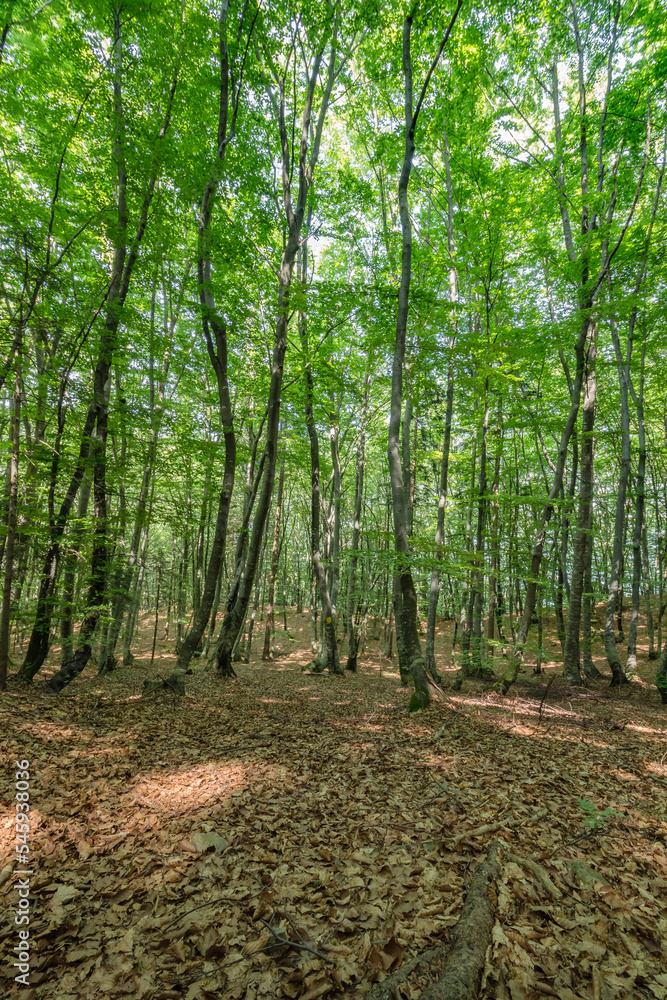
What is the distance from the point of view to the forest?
2596mm

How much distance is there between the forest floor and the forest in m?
0.03

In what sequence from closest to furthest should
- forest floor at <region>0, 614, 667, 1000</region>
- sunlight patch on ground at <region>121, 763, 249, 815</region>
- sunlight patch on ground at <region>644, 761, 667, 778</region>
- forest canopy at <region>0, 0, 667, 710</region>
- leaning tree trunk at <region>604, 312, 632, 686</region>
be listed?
forest floor at <region>0, 614, 667, 1000</region>, sunlight patch on ground at <region>121, 763, 249, 815</region>, sunlight patch on ground at <region>644, 761, 667, 778</region>, forest canopy at <region>0, 0, 667, 710</region>, leaning tree trunk at <region>604, 312, 632, 686</region>

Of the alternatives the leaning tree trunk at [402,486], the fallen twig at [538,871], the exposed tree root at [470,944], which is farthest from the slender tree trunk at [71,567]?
the fallen twig at [538,871]

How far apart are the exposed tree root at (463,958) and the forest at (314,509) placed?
0.02 meters

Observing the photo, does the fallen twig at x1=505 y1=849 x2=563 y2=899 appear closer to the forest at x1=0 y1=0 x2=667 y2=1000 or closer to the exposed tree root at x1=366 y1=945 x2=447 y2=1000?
the forest at x1=0 y1=0 x2=667 y2=1000

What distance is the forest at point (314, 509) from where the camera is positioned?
8.52 ft

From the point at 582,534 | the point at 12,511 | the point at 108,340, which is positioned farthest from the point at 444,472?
the point at 12,511

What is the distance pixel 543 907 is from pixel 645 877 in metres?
1.05

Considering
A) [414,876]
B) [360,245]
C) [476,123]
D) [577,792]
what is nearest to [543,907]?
[414,876]

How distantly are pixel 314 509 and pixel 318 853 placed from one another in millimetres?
11336

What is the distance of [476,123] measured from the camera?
11.5 metres

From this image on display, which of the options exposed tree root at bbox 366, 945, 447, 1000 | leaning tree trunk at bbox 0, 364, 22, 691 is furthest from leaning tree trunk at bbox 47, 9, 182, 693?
exposed tree root at bbox 366, 945, 447, 1000

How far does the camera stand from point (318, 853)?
10.8 ft

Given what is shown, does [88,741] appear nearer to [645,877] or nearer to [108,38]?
[645,877]
